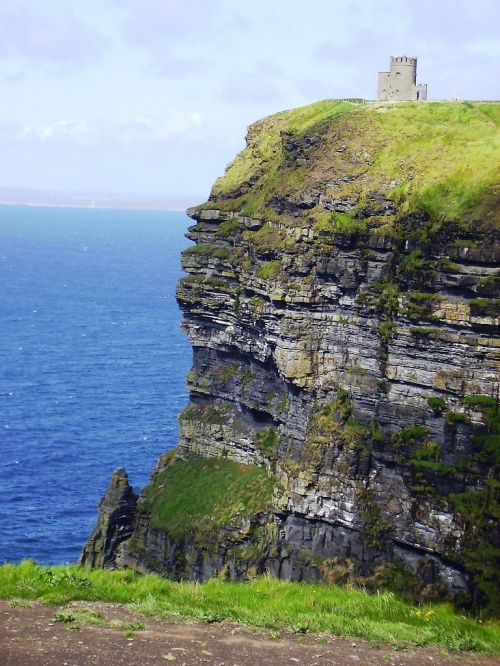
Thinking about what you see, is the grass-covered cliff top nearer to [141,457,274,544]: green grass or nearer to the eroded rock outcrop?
[141,457,274,544]: green grass

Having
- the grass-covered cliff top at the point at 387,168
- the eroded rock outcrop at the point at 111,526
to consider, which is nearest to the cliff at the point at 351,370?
the grass-covered cliff top at the point at 387,168

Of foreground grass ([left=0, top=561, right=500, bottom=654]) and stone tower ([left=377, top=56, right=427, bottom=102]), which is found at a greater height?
stone tower ([left=377, top=56, right=427, bottom=102])

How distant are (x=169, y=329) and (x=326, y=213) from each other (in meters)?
99.5

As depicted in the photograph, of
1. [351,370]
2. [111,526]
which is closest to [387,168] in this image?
[351,370]

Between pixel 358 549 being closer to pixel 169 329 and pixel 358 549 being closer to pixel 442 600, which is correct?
pixel 442 600

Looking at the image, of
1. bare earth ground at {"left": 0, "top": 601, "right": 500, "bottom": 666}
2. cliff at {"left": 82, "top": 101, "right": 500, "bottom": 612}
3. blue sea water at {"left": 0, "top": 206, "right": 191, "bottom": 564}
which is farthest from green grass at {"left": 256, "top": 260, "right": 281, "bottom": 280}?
bare earth ground at {"left": 0, "top": 601, "right": 500, "bottom": 666}

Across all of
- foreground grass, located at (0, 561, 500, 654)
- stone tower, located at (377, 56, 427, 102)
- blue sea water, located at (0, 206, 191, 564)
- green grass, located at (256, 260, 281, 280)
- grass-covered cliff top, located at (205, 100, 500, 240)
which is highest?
stone tower, located at (377, 56, 427, 102)

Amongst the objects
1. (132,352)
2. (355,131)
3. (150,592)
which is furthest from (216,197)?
(132,352)

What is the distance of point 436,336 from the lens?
5528 cm

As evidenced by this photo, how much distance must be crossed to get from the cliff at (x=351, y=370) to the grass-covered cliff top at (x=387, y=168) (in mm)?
122

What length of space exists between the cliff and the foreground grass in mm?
8096

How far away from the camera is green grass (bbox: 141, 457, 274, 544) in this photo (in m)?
65.6

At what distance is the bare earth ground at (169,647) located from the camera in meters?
34.6

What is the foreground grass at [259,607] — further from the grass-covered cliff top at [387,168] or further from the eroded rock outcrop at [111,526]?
the eroded rock outcrop at [111,526]
